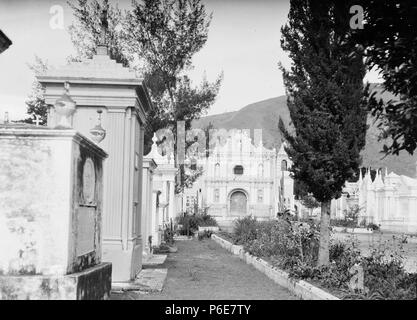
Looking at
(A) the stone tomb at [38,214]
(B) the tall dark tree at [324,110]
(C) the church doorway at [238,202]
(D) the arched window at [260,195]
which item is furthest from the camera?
(C) the church doorway at [238,202]

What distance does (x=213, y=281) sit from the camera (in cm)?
1320

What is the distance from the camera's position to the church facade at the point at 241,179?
220ft

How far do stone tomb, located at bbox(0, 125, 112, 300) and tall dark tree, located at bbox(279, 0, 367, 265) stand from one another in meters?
6.19

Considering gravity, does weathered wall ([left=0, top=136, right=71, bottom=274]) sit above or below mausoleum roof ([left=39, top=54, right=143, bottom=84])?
below

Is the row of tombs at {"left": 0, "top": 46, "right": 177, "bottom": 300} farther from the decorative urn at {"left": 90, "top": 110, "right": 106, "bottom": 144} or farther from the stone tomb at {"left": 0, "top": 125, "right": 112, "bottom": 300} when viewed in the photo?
the decorative urn at {"left": 90, "top": 110, "right": 106, "bottom": 144}

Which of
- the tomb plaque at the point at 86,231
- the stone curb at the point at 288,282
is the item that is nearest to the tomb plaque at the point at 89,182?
the tomb plaque at the point at 86,231

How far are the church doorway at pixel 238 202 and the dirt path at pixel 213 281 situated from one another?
4842cm

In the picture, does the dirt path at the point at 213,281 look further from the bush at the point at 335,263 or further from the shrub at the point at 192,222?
the shrub at the point at 192,222

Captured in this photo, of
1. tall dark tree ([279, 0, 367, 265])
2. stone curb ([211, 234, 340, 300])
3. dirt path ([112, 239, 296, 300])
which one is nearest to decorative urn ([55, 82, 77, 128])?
dirt path ([112, 239, 296, 300])

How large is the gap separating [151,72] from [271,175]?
36705mm

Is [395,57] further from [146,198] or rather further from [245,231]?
[245,231]

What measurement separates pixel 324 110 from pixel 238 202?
56463 mm

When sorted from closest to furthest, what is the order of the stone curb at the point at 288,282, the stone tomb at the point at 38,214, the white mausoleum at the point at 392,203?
the stone tomb at the point at 38,214, the stone curb at the point at 288,282, the white mausoleum at the point at 392,203

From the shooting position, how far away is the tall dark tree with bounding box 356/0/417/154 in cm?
721
